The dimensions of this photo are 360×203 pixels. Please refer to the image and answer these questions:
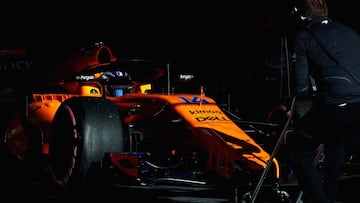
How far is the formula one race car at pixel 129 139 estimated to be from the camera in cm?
485

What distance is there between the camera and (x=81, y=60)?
272 inches

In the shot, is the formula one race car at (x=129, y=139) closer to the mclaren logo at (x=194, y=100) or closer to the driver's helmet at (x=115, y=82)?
the mclaren logo at (x=194, y=100)

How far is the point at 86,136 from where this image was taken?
488 cm

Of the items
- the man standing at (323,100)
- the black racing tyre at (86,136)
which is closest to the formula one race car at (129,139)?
the black racing tyre at (86,136)

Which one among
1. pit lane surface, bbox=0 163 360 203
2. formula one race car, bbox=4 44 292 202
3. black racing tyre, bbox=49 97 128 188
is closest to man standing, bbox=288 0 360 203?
formula one race car, bbox=4 44 292 202

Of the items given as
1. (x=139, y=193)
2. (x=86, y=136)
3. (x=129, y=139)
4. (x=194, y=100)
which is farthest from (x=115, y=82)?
(x=86, y=136)

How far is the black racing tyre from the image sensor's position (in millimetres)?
4875

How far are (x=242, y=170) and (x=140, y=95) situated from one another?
1.78 meters

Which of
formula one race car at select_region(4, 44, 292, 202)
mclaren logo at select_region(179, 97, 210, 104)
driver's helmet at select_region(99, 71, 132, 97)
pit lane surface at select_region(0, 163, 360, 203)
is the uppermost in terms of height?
driver's helmet at select_region(99, 71, 132, 97)

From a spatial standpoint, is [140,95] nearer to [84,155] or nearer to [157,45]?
[84,155]

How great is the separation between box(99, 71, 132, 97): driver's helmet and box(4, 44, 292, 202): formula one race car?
6.6 inches

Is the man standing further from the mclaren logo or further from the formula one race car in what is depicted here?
the mclaren logo

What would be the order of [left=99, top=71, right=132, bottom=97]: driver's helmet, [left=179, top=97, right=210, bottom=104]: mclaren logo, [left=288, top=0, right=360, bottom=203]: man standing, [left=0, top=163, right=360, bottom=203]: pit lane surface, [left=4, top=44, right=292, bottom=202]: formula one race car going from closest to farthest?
[left=288, top=0, right=360, bottom=203]: man standing → [left=4, top=44, right=292, bottom=202]: formula one race car → [left=0, top=163, right=360, bottom=203]: pit lane surface → [left=179, top=97, right=210, bottom=104]: mclaren logo → [left=99, top=71, right=132, bottom=97]: driver's helmet

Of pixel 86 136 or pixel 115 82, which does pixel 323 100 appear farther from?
pixel 115 82
